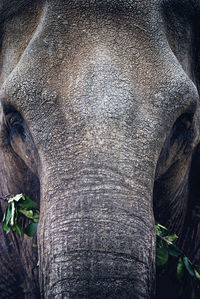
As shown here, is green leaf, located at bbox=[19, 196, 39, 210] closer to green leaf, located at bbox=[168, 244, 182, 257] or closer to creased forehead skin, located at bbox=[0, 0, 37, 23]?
green leaf, located at bbox=[168, 244, 182, 257]

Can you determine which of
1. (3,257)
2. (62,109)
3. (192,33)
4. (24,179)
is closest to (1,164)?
(24,179)

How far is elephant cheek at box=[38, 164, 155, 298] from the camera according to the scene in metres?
1.50

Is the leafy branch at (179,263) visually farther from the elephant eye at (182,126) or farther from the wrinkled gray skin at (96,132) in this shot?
the elephant eye at (182,126)

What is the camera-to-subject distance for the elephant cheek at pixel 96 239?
1.50 m

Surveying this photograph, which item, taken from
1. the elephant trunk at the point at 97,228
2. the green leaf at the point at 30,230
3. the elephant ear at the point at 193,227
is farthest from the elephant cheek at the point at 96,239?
the elephant ear at the point at 193,227

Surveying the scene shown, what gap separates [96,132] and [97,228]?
1.20 ft

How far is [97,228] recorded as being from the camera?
155cm

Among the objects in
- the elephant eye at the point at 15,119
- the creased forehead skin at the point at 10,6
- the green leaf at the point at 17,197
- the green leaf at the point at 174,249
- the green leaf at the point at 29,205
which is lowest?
the green leaf at the point at 174,249

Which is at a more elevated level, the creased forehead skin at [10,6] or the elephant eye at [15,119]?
the creased forehead skin at [10,6]

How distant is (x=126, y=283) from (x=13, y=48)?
1328 mm

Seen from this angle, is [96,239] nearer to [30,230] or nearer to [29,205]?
[30,230]

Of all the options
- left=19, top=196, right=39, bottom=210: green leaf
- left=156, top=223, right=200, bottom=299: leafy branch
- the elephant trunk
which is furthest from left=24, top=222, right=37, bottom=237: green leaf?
left=156, top=223, right=200, bottom=299: leafy branch

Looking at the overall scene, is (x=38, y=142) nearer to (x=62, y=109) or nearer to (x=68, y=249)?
(x=62, y=109)

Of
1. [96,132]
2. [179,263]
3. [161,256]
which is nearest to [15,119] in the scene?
[96,132]
